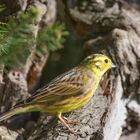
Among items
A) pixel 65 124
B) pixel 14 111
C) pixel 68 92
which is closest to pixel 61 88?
pixel 68 92

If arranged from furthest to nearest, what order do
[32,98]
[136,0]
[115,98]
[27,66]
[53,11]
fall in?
[136,0]
[53,11]
[27,66]
[115,98]
[32,98]

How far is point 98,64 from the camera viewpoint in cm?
520

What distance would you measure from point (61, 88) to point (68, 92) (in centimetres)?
7

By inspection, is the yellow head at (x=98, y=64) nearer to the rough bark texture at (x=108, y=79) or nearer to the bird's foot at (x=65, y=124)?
the rough bark texture at (x=108, y=79)

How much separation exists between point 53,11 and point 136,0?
1.46 meters

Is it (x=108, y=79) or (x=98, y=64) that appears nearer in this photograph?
(x=98, y=64)

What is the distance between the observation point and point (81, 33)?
6309mm

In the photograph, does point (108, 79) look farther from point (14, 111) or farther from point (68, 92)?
point (14, 111)

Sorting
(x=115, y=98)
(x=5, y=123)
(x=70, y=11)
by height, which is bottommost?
(x=115, y=98)

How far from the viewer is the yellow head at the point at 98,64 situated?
17.0 feet

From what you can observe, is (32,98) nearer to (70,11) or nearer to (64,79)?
(64,79)

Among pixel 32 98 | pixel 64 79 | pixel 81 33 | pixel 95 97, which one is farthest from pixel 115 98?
pixel 81 33

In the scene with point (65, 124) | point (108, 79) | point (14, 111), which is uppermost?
point (14, 111)

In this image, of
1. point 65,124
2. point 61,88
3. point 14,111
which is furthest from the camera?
point 61,88
